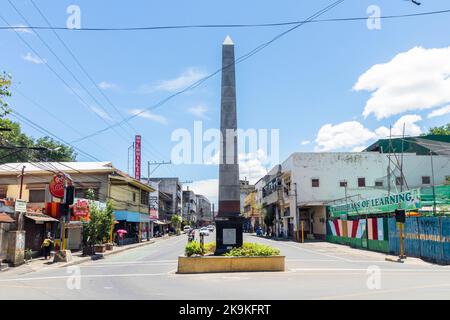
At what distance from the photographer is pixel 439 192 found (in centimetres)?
2864

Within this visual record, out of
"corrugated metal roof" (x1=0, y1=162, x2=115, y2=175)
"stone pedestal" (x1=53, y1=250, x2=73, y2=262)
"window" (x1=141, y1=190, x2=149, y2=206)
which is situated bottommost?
"stone pedestal" (x1=53, y1=250, x2=73, y2=262)

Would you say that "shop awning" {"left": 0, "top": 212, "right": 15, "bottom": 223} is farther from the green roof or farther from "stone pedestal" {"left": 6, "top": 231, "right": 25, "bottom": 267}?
the green roof

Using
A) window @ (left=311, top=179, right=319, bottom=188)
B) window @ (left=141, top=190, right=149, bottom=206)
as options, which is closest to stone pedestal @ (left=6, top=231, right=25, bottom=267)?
window @ (left=141, top=190, right=149, bottom=206)

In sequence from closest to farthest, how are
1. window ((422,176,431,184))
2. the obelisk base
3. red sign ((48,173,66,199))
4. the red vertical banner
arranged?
the obelisk base, red sign ((48,173,66,199)), window ((422,176,431,184)), the red vertical banner

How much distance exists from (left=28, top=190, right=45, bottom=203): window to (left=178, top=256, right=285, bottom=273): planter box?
2785 centimetres

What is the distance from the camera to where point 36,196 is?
135 ft

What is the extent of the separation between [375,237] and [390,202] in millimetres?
3169

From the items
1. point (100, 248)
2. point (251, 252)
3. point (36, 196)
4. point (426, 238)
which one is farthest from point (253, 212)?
point (251, 252)

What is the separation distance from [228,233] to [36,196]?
28.3m

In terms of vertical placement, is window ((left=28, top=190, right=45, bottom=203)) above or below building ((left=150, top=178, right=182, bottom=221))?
below

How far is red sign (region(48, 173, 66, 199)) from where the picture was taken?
1164 inches
